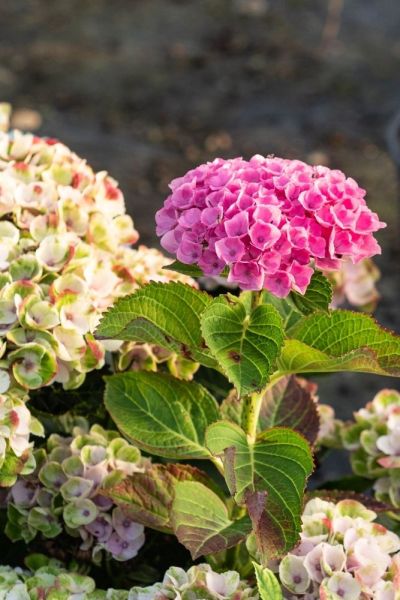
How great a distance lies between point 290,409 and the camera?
5.21 ft

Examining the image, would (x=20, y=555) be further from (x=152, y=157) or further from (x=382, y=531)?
(x=152, y=157)

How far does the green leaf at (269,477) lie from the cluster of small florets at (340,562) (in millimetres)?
68

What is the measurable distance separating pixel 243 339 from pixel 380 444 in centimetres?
45

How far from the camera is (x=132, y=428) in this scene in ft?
4.67

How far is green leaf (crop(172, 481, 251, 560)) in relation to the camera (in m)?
1.32

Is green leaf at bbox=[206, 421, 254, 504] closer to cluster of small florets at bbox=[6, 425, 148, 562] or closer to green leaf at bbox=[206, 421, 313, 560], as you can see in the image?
green leaf at bbox=[206, 421, 313, 560]

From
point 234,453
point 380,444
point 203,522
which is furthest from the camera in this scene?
point 380,444

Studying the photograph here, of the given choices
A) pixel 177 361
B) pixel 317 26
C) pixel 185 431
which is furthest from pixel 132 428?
pixel 317 26

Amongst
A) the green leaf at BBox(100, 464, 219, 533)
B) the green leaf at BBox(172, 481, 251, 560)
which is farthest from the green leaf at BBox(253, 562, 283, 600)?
the green leaf at BBox(100, 464, 219, 533)

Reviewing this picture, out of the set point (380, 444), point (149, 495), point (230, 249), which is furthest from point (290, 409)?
point (230, 249)

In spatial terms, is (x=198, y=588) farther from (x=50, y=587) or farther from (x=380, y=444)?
(x=380, y=444)

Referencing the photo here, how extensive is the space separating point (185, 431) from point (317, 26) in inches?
215

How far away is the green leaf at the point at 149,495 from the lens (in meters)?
1.41

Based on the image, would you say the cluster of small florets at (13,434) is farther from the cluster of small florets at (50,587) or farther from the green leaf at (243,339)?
the green leaf at (243,339)
